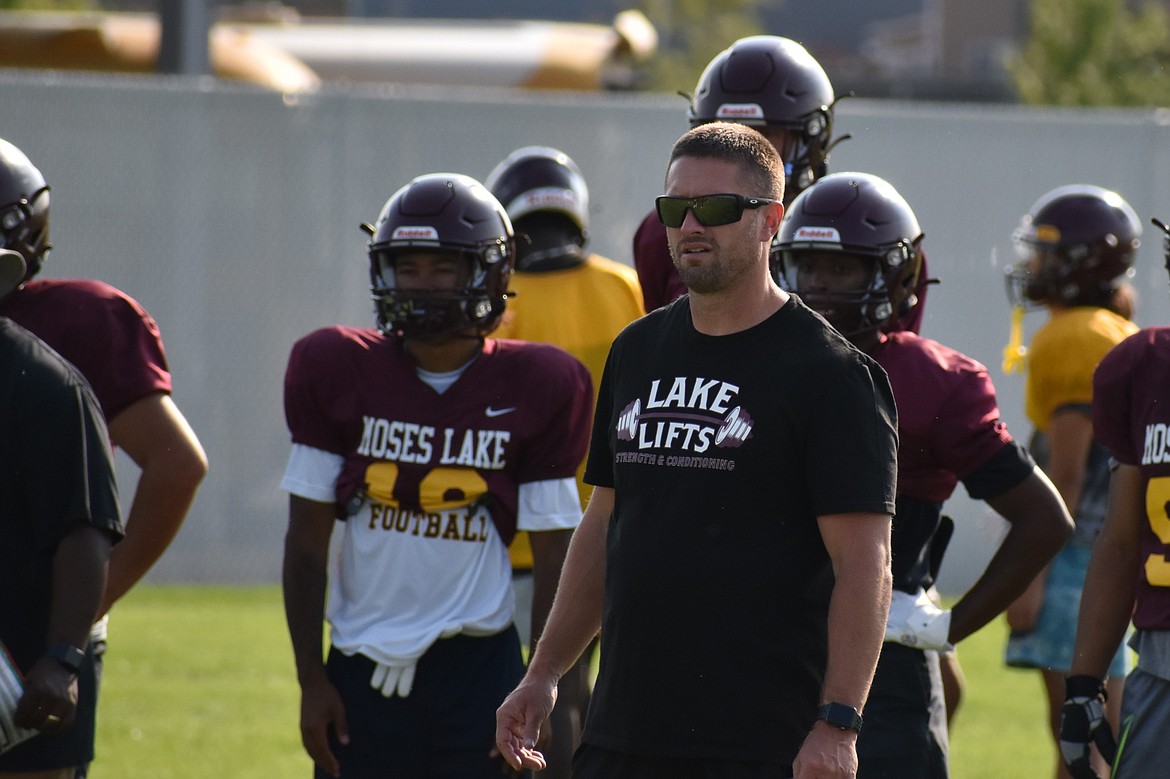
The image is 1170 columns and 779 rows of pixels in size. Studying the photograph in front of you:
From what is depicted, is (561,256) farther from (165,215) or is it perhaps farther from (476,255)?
(165,215)

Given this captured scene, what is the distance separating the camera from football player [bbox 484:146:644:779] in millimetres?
6023

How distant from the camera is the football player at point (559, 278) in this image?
6.02 m

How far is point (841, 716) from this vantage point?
10.4 ft

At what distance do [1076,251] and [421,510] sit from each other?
3182mm

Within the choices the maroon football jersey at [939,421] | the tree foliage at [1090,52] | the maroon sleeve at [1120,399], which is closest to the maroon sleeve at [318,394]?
the maroon football jersey at [939,421]

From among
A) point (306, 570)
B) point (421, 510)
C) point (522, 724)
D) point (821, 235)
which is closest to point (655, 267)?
point (821, 235)

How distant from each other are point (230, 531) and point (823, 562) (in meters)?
8.39

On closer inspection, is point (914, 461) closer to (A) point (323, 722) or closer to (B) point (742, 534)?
(B) point (742, 534)

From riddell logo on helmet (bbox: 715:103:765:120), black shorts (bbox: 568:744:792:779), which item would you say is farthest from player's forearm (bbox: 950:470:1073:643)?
riddell logo on helmet (bbox: 715:103:765:120)

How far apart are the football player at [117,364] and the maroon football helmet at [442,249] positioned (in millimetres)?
645

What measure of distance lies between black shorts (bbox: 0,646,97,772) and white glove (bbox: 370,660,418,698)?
0.72 meters

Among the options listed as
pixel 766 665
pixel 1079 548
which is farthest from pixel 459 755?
pixel 1079 548

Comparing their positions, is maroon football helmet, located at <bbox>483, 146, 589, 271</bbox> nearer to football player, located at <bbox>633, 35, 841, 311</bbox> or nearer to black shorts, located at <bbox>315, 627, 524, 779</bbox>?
A: football player, located at <bbox>633, 35, 841, 311</bbox>

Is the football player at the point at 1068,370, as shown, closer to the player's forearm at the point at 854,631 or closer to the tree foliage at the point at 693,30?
the player's forearm at the point at 854,631
